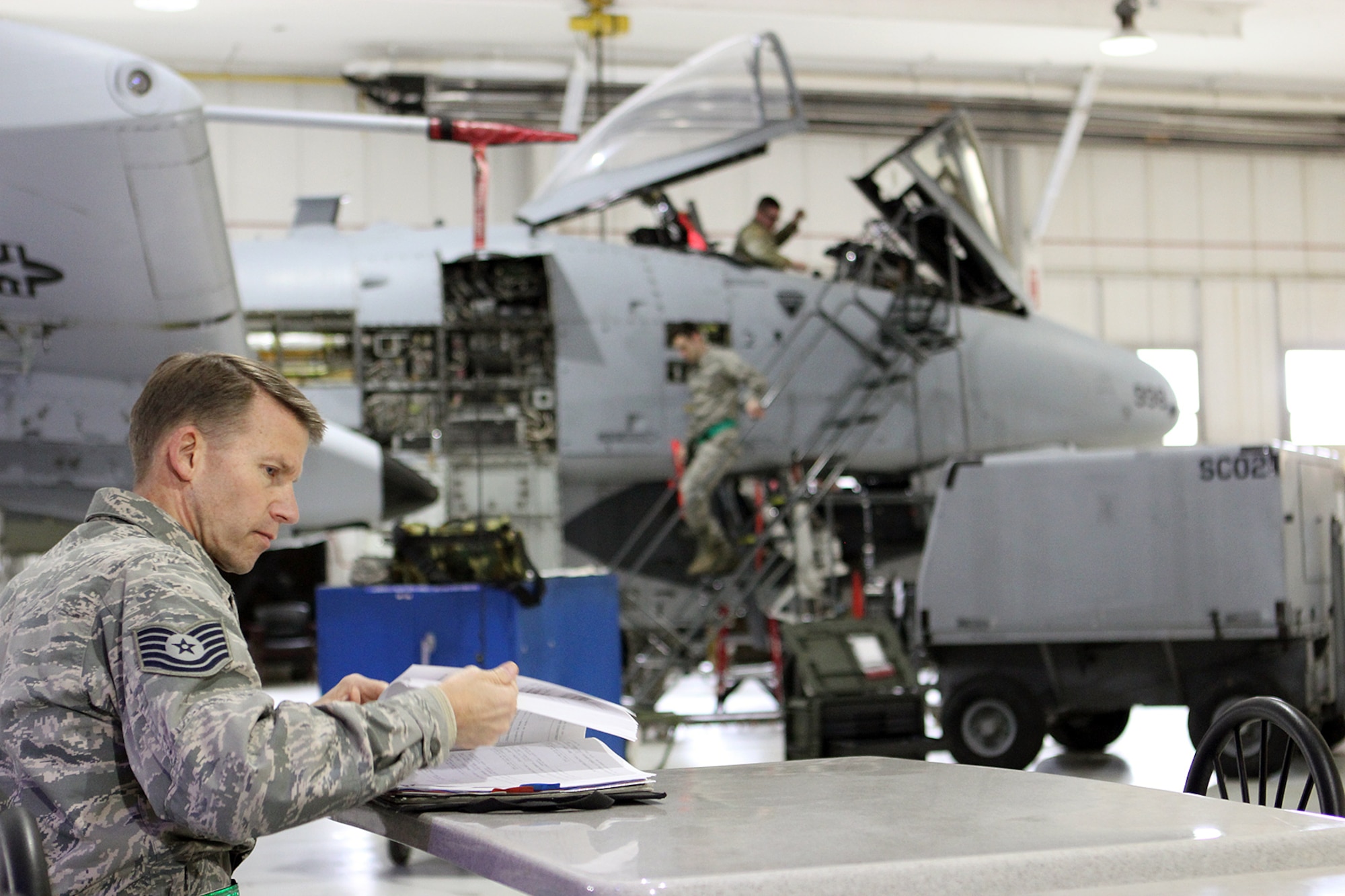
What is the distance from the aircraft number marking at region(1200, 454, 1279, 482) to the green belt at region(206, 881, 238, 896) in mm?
5892

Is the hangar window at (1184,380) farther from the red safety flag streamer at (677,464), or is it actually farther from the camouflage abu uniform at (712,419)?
the camouflage abu uniform at (712,419)

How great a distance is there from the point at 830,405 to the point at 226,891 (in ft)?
28.1

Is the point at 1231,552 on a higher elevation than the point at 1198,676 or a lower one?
higher


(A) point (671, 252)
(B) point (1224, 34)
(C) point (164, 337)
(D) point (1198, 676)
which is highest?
(B) point (1224, 34)

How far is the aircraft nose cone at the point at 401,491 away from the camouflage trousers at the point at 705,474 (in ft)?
6.37

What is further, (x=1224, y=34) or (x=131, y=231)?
(x=1224, y=34)

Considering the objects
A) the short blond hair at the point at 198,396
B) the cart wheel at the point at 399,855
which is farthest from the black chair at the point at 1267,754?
the cart wheel at the point at 399,855

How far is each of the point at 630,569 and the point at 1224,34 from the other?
11525 mm

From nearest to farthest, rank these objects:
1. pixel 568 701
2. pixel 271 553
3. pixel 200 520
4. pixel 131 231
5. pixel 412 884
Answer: pixel 200 520 < pixel 568 701 < pixel 412 884 < pixel 131 231 < pixel 271 553

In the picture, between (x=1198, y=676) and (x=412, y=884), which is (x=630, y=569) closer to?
(x=1198, y=676)

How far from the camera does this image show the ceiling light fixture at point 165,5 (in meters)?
14.7

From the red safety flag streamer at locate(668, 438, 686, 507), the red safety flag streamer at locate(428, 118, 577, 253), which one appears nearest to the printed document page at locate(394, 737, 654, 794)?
the red safety flag streamer at locate(428, 118, 577, 253)

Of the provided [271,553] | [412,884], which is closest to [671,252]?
[412,884]

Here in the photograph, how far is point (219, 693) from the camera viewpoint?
1.56 metres
